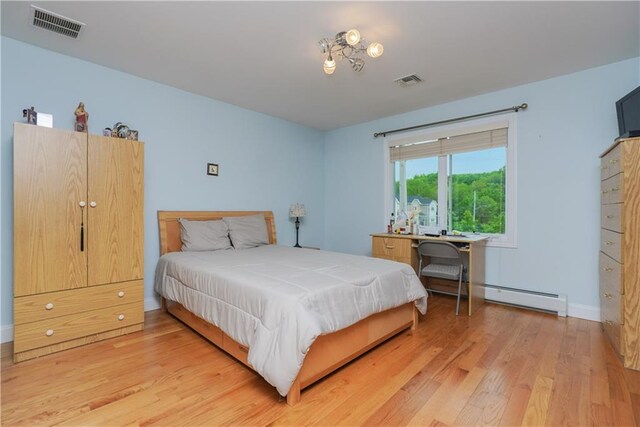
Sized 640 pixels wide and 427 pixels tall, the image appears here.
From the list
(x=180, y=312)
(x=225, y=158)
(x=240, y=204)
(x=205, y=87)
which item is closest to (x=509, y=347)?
(x=180, y=312)

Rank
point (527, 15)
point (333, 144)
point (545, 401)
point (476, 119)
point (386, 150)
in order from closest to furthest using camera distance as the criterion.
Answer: point (545, 401)
point (527, 15)
point (476, 119)
point (386, 150)
point (333, 144)

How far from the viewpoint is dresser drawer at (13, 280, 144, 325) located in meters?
2.16

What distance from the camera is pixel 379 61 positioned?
Answer: 9.05 ft

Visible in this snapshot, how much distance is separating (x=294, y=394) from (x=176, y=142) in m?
2.88

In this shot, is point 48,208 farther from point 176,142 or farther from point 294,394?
point 294,394

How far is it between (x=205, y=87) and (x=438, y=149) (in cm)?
290

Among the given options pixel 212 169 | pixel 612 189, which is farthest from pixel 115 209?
pixel 612 189

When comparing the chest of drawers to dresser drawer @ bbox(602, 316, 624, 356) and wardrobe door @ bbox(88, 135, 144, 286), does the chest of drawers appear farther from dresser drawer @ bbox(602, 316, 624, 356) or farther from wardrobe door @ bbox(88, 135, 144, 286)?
wardrobe door @ bbox(88, 135, 144, 286)

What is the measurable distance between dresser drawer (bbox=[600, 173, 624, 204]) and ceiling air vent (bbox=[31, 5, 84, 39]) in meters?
4.03

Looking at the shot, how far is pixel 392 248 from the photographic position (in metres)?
3.73

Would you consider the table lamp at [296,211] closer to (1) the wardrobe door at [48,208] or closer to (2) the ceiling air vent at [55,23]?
(1) the wardrobe door at [48,208]

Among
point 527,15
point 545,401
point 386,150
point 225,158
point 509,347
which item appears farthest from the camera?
point 386,150

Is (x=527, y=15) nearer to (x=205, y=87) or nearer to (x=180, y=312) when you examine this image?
(x=205, y=87)

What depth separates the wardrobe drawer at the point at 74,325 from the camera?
215 centimetres
